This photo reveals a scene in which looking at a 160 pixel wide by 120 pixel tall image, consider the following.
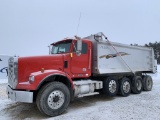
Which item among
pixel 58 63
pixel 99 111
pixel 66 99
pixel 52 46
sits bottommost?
pixel 99 111

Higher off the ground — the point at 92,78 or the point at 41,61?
the point at 41,61

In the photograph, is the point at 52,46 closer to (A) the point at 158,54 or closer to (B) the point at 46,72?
(B) the point at 46,72

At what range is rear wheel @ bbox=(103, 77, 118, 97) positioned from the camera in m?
8.12

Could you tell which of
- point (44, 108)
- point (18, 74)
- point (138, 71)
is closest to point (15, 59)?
point (18, 74)

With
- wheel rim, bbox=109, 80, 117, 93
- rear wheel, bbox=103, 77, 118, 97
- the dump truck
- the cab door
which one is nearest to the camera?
the dump truck

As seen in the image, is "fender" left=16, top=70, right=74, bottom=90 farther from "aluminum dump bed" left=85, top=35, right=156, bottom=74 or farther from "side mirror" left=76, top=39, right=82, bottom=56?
"aluminum dump bed" left=85, top=35, right=156, bottom=74

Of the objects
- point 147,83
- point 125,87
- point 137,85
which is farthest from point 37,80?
point 147,83

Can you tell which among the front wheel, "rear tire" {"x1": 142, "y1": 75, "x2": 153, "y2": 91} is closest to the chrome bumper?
the front wheel

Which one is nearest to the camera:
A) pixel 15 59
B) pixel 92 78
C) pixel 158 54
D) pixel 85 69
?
pixel 15 59

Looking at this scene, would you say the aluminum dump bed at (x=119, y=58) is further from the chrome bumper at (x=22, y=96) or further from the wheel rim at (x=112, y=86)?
the chrome bumper at (x=22, y=96)

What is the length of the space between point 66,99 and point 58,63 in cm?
132

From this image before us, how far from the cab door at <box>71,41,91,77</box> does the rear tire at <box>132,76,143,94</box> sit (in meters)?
3.30

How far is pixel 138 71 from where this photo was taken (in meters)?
10.2

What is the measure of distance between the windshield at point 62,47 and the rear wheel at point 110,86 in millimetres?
2470
